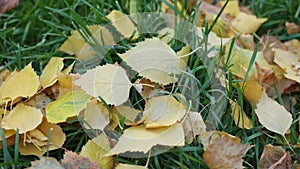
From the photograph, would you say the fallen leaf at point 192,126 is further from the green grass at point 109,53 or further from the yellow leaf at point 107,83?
the yellow leaf at point 107,83

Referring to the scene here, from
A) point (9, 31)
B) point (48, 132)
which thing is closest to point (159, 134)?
point (48, 132)

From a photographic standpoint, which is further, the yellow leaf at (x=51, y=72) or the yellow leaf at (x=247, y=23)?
the yellow leaf at (x=247, y=23)

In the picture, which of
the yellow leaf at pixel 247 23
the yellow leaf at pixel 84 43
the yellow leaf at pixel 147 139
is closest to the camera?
the yellow leaf at pixel 147 139

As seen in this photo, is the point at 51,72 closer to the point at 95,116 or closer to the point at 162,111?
the point at 95,116

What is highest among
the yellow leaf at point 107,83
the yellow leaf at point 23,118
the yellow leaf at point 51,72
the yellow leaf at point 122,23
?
the yellow leaf at point 122,23

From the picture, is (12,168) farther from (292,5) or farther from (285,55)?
(292,5)

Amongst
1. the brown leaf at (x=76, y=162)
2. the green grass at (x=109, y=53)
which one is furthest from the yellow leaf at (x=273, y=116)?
the brown leaf at (x=76, y=162)
